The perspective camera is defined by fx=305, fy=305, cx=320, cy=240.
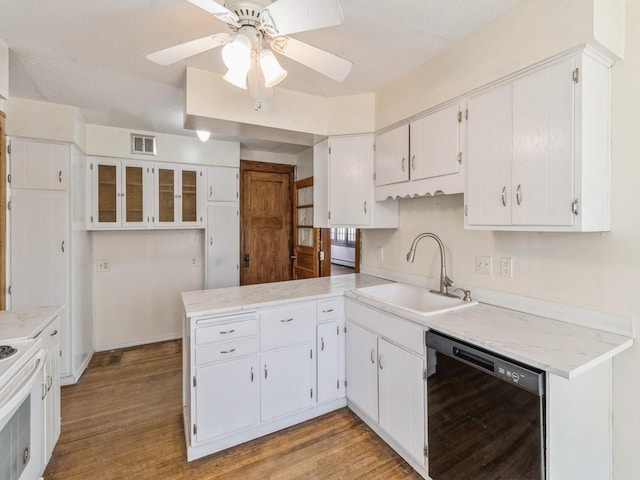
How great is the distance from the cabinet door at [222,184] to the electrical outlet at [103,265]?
1351 millimetres

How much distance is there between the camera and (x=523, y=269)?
5.67ft

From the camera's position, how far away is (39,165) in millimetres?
2592

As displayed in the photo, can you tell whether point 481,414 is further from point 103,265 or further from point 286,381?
point 103,265

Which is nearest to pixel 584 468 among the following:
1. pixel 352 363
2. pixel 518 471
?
pixel 518 471

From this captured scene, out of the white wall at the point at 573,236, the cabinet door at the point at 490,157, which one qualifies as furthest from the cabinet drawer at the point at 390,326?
the cabinet door at the point at 490,157

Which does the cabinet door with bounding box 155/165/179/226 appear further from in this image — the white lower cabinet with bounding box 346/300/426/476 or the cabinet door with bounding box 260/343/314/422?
the white lower cabinet with bounding box 346/300/426/476

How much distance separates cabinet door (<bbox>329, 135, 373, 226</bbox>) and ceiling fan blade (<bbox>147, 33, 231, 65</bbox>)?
4.54 feet

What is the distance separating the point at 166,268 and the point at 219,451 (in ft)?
8.04

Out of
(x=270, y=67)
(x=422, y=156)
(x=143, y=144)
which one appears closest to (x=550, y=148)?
(x=422, y=156)

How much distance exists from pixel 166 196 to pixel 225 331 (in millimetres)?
2254

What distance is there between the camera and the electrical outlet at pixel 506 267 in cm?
179

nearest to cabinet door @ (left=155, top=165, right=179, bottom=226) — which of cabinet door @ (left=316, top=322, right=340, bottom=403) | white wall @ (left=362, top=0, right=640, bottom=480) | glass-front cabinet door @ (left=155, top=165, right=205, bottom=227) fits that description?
glass-front cabinet door @ (left=155, top=165, right=205, bottom=227)

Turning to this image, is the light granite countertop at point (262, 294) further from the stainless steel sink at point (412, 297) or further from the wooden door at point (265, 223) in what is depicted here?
the wooden door at point (265, 223)

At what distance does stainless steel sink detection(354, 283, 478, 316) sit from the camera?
201 centimetres
